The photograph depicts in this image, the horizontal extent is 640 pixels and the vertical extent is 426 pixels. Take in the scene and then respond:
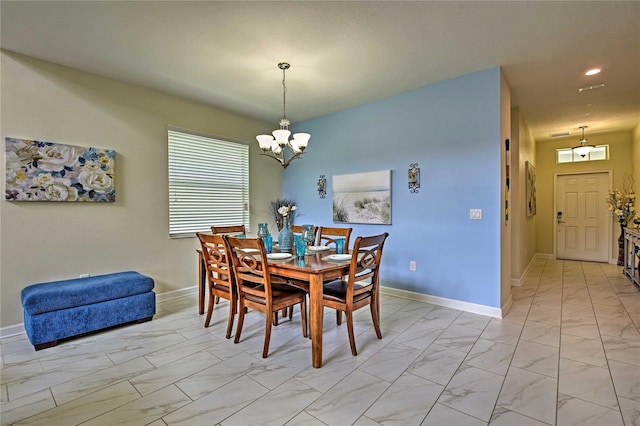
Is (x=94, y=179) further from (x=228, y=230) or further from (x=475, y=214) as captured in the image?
(x=475, y=214)

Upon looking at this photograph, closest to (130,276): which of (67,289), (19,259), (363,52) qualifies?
(67,289)

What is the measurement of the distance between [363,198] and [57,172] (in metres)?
3.54

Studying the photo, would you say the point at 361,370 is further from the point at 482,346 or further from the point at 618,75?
the point at 618,75

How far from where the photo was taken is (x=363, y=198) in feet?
14.3

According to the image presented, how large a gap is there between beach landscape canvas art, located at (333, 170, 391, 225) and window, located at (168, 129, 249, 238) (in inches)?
59.4

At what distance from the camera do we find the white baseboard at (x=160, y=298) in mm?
2785

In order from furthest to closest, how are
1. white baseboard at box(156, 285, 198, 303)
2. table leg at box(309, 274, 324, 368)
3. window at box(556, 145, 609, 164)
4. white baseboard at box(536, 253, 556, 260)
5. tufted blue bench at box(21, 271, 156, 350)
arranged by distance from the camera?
white baseboard at box(536, 253, 556, 260), window at box(556, 145, 609, 164), white baseboard at box(156, 285, 198, 303), tufted blue bench at box(21, 271, 156, 350), table leg at box(309, 274, 324, 368)

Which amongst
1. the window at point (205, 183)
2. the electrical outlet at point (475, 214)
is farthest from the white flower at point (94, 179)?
the electrical outlet at point (475, 214)

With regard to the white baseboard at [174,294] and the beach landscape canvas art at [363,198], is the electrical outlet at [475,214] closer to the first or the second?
the beach landscape canvas art at [363,198]

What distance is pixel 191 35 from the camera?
2.54 metres

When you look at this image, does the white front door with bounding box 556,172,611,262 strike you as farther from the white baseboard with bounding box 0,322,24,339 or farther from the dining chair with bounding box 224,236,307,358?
the white baseboard with bounding box 0,322,24,339

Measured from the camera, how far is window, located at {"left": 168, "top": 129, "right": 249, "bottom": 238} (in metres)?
4.02

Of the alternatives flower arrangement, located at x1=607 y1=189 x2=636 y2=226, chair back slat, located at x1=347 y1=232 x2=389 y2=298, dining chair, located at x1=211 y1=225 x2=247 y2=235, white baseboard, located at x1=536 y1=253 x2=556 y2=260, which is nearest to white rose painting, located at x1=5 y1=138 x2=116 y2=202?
dining chair, located at x1=211 y1=225 x2=247 y2=235

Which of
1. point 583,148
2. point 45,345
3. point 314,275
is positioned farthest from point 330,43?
point 583,148
